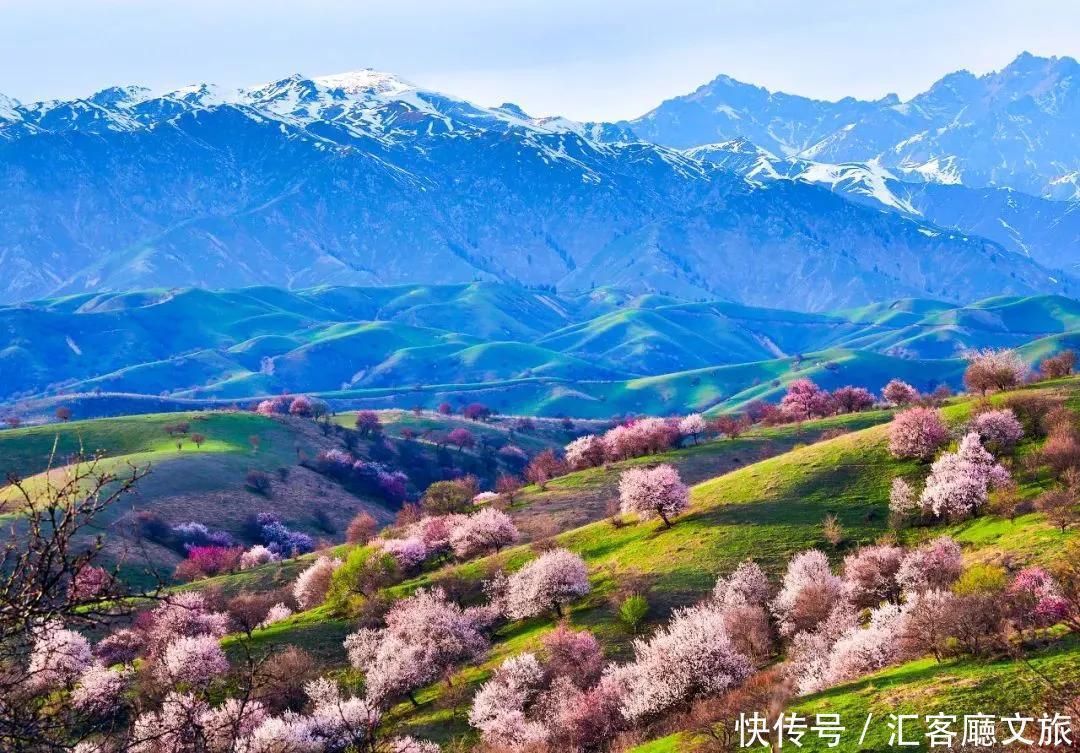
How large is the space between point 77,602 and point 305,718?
48518 millimetres

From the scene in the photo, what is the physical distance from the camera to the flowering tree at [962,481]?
245 ft

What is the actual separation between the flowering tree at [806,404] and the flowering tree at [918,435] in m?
62.6

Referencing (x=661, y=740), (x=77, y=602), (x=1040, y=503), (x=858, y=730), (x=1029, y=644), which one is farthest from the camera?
(x=1040, y=503)

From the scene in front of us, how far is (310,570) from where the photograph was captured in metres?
97.9

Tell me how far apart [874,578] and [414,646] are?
33847mm

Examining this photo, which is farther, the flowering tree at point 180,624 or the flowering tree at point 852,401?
the flowering tree at point 852,401

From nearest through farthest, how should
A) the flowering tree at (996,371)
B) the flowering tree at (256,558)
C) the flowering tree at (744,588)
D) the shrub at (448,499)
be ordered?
the flowering tree at (744,588)
the flowering tree at (996,371)
the flowering tree at (256,558)
the shrub at (448,499)

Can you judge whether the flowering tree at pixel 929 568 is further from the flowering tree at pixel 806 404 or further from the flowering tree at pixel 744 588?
the flowering tree at pixel 806 404

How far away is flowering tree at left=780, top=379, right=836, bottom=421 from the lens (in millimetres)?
158125

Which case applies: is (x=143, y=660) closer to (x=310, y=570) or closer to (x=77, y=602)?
(x=310, y=570)

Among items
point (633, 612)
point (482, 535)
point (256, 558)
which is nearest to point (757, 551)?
point (633, 612)

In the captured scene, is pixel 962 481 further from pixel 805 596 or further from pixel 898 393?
pixel 898 393

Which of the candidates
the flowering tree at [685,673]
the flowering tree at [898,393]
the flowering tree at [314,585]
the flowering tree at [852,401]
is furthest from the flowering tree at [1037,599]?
the flowering tree at [852,401]

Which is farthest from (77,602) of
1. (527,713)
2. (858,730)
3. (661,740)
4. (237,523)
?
(237,523)
